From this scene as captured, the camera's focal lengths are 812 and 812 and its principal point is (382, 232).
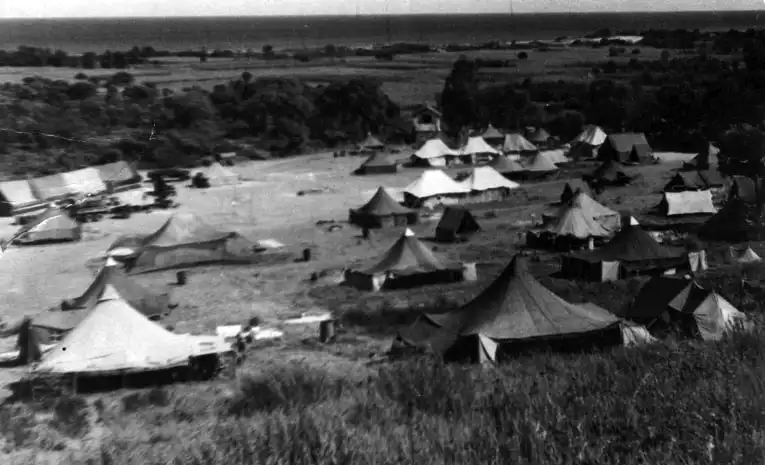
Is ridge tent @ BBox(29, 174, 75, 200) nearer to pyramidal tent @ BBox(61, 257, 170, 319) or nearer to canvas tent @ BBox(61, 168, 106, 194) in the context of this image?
canvas tent @ BBox(61, 168, 106, 194)

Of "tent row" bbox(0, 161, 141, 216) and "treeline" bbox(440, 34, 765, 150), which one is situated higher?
"treeline" bbox(440, 34, 765, 150)

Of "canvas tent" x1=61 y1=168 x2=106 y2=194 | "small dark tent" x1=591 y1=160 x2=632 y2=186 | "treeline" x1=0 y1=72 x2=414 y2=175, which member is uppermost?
"treeline" x1=0 y1=72 x2=414 y2=175

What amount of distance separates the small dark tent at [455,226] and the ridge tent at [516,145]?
24.4m

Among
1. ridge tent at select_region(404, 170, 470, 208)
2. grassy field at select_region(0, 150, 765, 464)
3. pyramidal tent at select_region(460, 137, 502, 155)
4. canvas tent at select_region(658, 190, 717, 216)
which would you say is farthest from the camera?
pyramidal tent at select_region(460, 137, 502, 155)

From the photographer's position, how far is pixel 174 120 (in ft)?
220

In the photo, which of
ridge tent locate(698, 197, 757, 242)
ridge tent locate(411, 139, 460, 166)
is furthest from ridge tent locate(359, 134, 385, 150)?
ridge tent locate(698, 197, 757, 242)

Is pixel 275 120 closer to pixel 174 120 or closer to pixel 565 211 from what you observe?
pixel 174 120

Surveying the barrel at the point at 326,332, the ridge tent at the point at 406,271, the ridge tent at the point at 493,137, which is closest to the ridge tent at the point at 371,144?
the ridge tent at the point at 493,137

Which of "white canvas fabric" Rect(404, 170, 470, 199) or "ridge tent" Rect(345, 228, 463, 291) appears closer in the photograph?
"ridge tent" Rect(345, 228, 463, 291)

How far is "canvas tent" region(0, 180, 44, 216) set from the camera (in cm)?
3506

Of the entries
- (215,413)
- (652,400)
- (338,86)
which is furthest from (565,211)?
(338,86)

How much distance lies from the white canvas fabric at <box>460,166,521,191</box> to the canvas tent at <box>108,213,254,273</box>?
14.4m

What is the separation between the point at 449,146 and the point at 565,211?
29.4 meters

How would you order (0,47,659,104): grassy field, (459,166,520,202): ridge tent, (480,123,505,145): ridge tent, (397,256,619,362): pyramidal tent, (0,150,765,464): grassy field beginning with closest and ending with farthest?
(0,150,765,464): grassy field < (397,256,619,362): pyramidal tent < (459,166,520,202): ridge tent < (480,123,505,145): ridge tent < (0,47,659,104): grassy field
